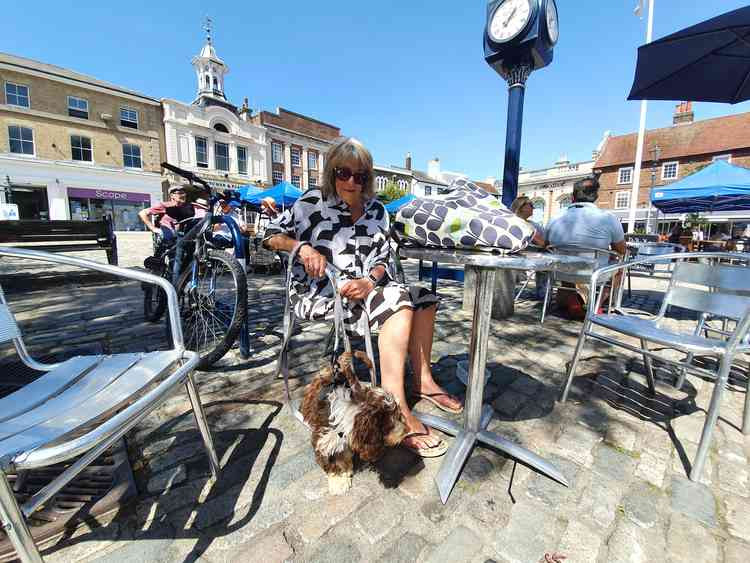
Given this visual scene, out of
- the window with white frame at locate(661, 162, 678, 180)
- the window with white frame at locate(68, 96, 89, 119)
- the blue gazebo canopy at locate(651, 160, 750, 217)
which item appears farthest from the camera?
the window with white frame at locate(661, 162, 678, 180)

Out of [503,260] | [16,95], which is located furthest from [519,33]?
[16,95]

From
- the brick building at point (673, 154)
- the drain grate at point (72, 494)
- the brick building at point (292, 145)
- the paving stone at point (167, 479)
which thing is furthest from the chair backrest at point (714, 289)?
the brick building at point (292, 145)

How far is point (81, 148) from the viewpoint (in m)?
21.5

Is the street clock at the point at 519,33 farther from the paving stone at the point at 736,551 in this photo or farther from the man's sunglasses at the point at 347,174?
the paving stone at the point at 736,551

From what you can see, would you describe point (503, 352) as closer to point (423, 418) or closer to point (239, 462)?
point (423, 418)

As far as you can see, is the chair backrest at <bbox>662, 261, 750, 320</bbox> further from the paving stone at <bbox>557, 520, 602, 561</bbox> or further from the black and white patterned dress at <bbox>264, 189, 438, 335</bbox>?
the black and white patterned dress at <bbox>264, 189, 438, 335</bbox>

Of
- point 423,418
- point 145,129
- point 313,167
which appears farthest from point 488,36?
point 313,167

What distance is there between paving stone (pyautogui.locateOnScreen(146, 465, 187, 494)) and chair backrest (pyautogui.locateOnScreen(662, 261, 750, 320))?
305cm

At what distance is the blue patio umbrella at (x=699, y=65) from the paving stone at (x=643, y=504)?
13.0 ft

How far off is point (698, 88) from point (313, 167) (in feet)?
101

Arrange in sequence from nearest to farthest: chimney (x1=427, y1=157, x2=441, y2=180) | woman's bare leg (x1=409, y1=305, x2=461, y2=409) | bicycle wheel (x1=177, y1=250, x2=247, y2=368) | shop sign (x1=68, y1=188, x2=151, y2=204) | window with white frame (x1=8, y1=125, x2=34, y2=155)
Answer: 1. woman's bare leg (x1=409, y1=305, x2=461, y2=409)
2. bicycle wheel (x1=177, y1=250, x2=247, y2=368)
3. window with white frame (x1=8, y1=125, x2=34, y2=155)
4. shop sign (x1=68, y1=188, x2=151, y2=204)
5. chimney (x1=427, y1=157, x2=441, y2=180)

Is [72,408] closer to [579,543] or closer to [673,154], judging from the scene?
[579,543]

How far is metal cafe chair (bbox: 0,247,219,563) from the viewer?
706 millimetres

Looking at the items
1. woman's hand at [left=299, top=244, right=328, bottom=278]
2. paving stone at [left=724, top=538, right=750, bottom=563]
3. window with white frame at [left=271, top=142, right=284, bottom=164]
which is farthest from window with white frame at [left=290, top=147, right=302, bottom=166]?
paving stone at [left=724, top=538, right=750, bottom=563]
